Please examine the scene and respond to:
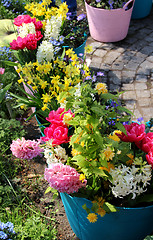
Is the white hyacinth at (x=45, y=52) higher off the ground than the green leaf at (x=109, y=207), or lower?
higher

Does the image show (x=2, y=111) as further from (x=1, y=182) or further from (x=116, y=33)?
(x=116, y=33)

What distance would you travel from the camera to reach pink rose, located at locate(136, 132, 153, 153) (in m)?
1.58

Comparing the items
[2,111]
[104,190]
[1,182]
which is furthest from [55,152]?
[2,111]

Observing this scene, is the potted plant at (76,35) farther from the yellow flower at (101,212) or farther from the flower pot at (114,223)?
the yellow flower at (101,212)

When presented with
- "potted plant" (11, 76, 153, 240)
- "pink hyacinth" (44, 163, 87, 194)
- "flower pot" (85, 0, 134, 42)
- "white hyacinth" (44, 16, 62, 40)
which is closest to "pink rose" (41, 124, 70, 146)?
"potted plant" (11, 76, 153, 240)

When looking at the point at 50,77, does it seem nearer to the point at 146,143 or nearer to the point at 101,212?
the point at 146,143

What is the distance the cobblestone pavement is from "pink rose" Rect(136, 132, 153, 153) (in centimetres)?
154

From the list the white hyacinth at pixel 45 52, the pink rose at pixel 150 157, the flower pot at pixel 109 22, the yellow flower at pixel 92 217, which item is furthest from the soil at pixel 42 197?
the flower pot at pixel 109 22

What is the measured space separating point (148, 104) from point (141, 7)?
2.10 meters

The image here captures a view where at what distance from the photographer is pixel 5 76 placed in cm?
315

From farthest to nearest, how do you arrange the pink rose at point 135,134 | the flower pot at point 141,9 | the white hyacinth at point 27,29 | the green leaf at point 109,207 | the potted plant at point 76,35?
the flower pot at point 141,9
the potted plant at point 76,35
the white hyacinth at point 27,29
the pink rose at point 135,134
the green leaf at point 109,207

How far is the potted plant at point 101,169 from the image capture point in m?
1.41

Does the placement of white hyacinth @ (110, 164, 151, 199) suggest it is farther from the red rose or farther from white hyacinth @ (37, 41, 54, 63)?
white hyacinth @ (37, 41, 54, 63)

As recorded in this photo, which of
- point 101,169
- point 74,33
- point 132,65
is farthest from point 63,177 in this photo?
point 132,65
